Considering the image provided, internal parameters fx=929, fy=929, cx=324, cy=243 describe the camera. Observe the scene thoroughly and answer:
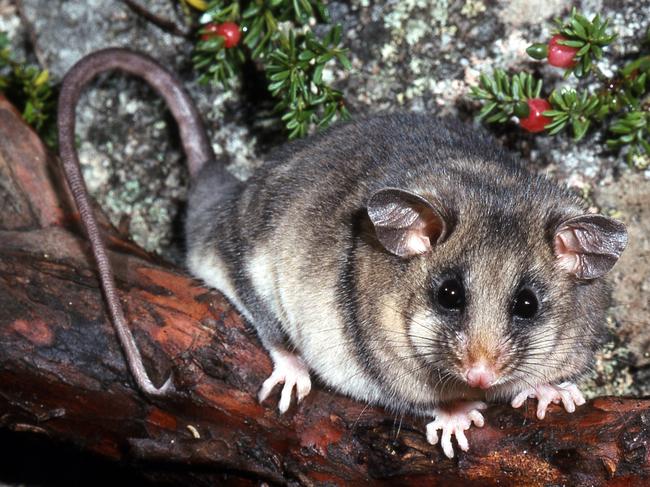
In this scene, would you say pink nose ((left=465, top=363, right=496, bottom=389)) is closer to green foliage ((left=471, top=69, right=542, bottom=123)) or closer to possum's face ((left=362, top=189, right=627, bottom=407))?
possum's face ((left=362, top=189, right=627, bottom=407))

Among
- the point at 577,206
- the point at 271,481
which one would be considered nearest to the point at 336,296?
the point at 271,481

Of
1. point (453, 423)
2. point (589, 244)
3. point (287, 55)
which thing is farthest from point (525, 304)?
point (287, 55)

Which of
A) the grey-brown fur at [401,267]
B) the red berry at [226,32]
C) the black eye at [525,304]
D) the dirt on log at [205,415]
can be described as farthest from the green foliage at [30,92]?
the black eye at [525,304]

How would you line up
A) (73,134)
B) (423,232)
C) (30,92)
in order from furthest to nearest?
(30,92)
(73,134)
(423,232)

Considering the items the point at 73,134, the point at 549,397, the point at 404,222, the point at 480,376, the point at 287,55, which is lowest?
the point at 549,397

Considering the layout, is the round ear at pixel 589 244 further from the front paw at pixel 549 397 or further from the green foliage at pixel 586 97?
the green foliage at pixel 586 97

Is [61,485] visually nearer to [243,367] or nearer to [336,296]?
[243,367]

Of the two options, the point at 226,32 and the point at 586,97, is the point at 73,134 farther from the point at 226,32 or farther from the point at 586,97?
the point at 586,97
